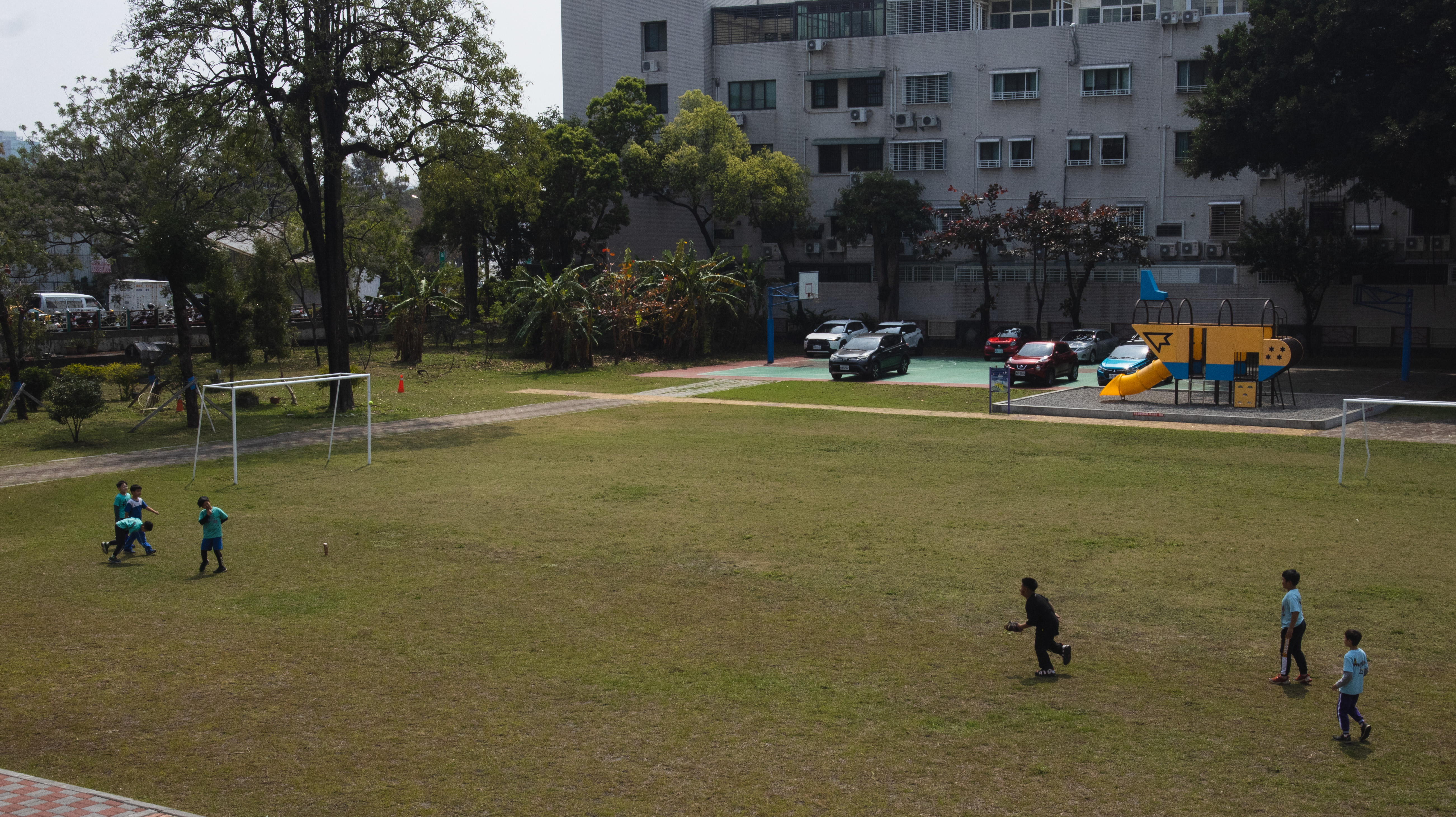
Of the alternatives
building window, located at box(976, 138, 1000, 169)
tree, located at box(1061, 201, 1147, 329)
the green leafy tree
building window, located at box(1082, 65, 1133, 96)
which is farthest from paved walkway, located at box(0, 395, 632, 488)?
building window, located at box(1082, 65, 1133, 96)

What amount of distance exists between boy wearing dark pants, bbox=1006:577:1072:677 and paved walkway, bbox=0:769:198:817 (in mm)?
6592

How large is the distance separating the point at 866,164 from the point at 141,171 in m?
32.2

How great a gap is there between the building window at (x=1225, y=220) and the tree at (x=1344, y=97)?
10.4 m

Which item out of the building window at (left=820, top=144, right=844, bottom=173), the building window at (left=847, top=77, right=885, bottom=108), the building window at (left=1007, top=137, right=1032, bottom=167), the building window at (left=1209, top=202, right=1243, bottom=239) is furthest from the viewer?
the building window at (left=820, top=144, right=844, bottom=173)

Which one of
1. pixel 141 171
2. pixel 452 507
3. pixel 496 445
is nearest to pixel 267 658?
pixel 452 507

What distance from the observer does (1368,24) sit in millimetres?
30609

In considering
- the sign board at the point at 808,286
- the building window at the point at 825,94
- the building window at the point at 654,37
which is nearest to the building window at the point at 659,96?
the building window at the point at 654,37

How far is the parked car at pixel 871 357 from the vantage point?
1404 inches

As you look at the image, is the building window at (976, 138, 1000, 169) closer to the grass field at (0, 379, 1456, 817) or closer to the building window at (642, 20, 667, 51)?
the building window at (642, 20, 667, 51)

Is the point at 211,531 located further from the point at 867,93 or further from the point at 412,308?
the point at 867,93

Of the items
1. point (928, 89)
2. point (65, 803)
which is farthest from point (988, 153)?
point (65, 803)

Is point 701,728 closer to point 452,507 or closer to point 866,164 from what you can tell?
point 452,507

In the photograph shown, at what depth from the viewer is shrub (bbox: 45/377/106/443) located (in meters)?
22.0

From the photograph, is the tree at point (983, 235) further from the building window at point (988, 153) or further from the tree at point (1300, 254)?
the tree at point (1300, 254)
